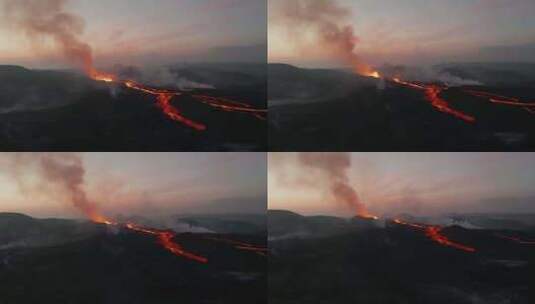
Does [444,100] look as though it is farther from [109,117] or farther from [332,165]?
[109,117]

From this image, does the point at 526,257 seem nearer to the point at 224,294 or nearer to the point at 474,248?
the point at 474,248

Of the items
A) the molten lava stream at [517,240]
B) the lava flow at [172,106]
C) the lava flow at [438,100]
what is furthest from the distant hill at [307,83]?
the molten lava stream at [517,240]

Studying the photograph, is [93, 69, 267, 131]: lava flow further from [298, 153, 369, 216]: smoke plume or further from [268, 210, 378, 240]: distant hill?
[268, 210, 378, 240]: distant hill

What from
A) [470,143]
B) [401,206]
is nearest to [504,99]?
[470,143]

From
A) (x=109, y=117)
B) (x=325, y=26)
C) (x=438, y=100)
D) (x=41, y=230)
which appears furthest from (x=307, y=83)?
(x=41, y=230)

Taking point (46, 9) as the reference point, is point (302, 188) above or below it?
below

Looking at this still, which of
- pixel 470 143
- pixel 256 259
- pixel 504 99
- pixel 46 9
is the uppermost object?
pixel 46 9

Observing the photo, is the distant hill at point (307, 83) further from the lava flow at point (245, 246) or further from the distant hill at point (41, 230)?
the distant hill at point (41, 230)

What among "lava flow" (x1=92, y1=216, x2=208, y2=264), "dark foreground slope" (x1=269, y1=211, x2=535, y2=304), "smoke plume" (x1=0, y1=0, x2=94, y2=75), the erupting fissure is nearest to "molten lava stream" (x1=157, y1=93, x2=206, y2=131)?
"smoke plume" (x1=0, y1=0, x2=94, y2=75)
